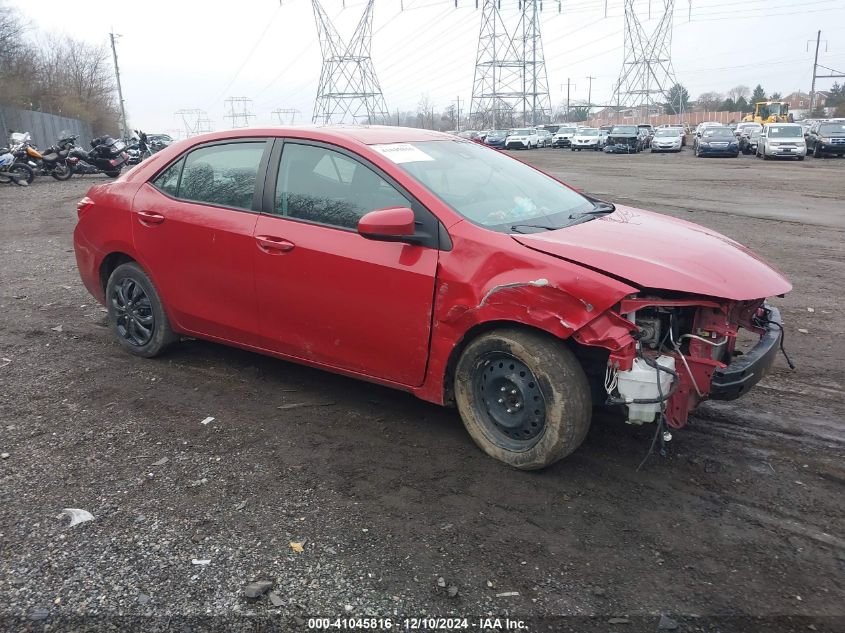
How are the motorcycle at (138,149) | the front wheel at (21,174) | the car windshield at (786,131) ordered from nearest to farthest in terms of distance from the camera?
the front wheel at (21,174)
the motorcycle at (138,149)
the car windshield at (786,131)

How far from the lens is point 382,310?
3832mm

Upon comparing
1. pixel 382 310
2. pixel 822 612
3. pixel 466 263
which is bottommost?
pixel 822 612

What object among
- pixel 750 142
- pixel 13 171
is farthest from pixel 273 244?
pixel 750 142

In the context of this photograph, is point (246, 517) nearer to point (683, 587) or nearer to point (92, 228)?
point (683, 587)

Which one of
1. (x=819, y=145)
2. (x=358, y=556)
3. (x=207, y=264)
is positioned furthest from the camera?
(x=819, y=145)

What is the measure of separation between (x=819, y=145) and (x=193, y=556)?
120ft

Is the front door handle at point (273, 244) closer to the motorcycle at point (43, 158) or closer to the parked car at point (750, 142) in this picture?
the motorcycle at point (43, 158)

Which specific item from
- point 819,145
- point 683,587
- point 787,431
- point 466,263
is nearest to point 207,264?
point 466,263

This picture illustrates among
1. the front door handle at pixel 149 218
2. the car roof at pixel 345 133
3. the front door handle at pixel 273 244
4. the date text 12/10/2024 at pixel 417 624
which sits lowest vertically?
the date text 12/10/2024 at pixel 417 624

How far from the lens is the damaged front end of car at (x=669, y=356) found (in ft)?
10.6

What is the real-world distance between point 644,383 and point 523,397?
1.94 ft

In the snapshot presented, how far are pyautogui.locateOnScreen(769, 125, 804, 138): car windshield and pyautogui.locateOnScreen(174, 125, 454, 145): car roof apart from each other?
3072cm

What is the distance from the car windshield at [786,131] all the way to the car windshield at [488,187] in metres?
30.5

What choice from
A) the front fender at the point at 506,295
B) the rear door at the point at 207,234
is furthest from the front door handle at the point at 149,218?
the front fender at the point at 506,295
